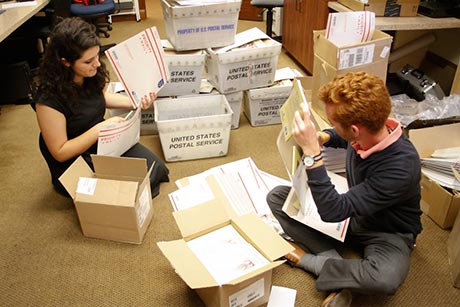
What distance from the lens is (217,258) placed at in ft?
4.62

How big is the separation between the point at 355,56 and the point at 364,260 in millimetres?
A: 1023

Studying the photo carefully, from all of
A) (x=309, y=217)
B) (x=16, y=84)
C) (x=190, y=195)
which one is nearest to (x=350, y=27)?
(x=309, y=217)

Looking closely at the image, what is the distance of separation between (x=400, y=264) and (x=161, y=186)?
1.20 m

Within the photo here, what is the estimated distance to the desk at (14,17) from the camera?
250 centimetres

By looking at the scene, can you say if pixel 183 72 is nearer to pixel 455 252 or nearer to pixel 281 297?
pixel 281 297

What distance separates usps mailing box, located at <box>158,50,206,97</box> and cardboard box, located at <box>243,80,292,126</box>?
0.34 meters

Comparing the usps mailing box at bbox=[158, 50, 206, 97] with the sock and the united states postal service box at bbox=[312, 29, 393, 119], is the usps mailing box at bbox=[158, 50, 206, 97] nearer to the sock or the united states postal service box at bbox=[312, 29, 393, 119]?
the united states postal service box at bbox=[312, 29, 393, 119]

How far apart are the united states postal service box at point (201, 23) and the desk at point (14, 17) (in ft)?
3.20

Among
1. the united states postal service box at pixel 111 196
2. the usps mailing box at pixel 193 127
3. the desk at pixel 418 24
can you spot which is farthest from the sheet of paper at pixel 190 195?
the desk at pixel 418 24

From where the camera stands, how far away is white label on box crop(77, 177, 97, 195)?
5.43ft

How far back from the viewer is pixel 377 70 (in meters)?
2.08

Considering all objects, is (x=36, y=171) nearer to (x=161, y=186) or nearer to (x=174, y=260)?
(x=161, y=186)

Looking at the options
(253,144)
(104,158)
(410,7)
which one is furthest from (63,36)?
(410,7)

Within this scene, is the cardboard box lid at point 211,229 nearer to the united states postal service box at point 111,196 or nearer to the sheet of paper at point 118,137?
the united states postal service box at point 111,196
